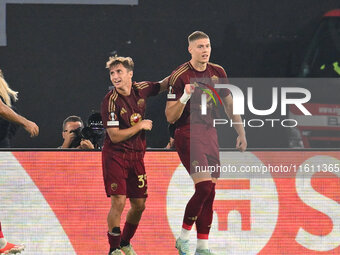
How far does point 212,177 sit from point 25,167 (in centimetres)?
203

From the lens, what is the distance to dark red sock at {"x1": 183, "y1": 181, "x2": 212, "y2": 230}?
25.9 ft

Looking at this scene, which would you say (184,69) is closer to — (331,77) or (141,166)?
(141,166)

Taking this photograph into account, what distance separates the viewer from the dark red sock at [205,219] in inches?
316

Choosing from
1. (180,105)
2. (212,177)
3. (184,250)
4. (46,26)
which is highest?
(46,26)

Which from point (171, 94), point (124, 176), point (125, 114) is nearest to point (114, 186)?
point (124, 176)

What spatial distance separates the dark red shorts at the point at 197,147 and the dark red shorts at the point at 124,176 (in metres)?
0.45

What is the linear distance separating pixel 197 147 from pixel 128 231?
3.74 ft

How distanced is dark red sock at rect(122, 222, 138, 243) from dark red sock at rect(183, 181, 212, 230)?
56 cm

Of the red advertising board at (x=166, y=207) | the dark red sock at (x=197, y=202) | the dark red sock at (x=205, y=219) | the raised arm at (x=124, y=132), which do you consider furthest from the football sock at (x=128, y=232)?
the raised arm at (x=124, y=132)

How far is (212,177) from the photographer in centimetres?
807

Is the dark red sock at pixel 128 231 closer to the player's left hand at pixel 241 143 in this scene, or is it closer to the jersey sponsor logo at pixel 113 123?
the jersey sponsor logo at pixel 113 123

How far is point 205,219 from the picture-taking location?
804 cm

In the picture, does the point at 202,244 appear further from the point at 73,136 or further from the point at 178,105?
the point at 73,136

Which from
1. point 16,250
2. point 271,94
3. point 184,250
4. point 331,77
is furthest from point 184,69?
point 271,94
